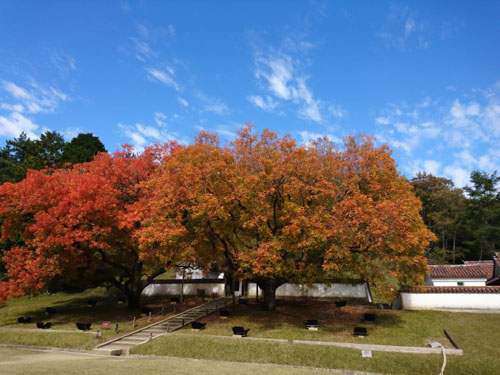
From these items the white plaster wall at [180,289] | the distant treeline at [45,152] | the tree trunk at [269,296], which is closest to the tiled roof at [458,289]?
the tree trunk at [269,296]

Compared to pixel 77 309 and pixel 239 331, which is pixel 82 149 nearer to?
pixel 77 309

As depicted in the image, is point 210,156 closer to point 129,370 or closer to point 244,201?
point 244,201

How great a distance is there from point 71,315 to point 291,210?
759 inches

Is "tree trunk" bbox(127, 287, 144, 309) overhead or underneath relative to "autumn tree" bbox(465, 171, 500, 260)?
underneath

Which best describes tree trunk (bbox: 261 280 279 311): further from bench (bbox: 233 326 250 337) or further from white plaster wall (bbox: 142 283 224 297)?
white plaster wall (bbox: 142 283 224 297)

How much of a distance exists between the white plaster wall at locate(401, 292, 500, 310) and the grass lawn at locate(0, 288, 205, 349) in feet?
53.2

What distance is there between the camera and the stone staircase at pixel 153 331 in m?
16.7

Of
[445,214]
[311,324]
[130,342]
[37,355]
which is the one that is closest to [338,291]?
[311,324]

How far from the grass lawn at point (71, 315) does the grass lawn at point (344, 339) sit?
13.8 feet

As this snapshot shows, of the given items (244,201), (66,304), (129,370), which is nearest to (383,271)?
(244,201)

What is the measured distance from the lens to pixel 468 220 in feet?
148

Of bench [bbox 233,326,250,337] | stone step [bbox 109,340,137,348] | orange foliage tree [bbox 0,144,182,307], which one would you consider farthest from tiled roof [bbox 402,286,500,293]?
stone step [bbox 109,340,137,348]

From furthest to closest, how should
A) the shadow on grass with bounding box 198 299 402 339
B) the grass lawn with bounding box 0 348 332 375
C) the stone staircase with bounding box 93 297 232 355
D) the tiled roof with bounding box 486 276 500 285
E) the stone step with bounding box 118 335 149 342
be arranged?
the tiled roof with bounding box 486 276 500 285
the stone step with bounding box 118 335 149 342
the shadow on grass with bounding box 198 299 402 339
the stone staircase with bounding box 93 297 232 355
the grass lawn with bounding box 0 348 332 375

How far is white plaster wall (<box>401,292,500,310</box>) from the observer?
2012 centimetres
